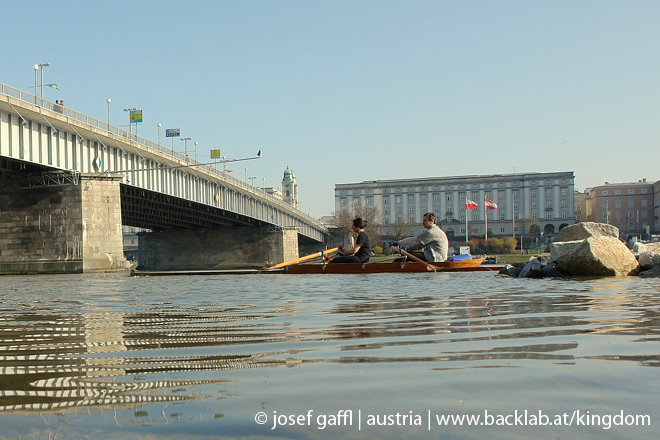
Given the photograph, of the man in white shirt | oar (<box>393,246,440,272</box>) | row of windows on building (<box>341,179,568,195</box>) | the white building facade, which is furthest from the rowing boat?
row of windows on building (<box>341,179,568,195</box>)

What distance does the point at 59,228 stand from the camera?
31797 millimetres

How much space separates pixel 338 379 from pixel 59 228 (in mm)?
32902

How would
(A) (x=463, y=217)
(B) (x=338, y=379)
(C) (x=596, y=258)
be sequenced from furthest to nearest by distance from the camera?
1. (A) (x=463, y=217)
2. (C) (x=596, y=258)
3. (B) (x=338, y=379)

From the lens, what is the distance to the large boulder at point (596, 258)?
13.0 m

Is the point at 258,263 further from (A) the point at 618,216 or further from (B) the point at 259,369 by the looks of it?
(A) the point at 618,216

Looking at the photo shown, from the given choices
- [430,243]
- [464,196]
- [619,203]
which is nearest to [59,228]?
[430,243]

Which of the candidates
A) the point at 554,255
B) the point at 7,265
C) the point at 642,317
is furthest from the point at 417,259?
the point at 7,265

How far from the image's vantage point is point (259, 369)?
114 inches

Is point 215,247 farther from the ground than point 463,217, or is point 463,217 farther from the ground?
point 463,217

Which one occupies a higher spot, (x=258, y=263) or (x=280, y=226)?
(x=280, y=226)

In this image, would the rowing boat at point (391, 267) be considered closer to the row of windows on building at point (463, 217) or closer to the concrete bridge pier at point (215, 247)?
the concrete bridge pier at point (215, 247)

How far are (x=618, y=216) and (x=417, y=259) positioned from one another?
409 ft

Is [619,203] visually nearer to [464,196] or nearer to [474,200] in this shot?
[474,200]

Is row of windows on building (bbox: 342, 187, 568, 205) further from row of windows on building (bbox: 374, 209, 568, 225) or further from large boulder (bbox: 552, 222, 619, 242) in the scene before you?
large boulder (bbox: 552, 222, 619, 242)
